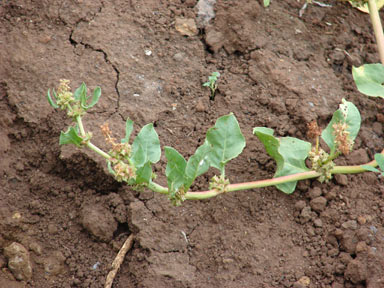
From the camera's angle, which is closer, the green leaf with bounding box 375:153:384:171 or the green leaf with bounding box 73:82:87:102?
the green leaf with bounding box 73:82:87:102

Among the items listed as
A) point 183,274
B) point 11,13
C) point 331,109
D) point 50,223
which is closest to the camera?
point 183,274

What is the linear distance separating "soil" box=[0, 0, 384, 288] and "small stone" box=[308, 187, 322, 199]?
12 millimetres

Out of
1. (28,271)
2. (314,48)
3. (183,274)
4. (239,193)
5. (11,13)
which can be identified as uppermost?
(314,48)

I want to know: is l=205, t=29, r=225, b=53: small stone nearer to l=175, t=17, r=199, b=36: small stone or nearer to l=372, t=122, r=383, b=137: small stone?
l=175, t=17, r=199, b=36: small stone

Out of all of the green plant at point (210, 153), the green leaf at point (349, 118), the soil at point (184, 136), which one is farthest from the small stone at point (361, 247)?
the green leaf at point (349, 118)

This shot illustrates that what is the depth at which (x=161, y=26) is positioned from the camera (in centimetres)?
323

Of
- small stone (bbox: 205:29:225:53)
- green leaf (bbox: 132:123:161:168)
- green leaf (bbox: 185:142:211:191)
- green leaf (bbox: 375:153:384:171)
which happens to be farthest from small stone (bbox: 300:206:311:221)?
small stone (bbox: 205:29:225:53)

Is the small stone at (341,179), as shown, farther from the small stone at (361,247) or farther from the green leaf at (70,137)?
the green leaf at (70,137)

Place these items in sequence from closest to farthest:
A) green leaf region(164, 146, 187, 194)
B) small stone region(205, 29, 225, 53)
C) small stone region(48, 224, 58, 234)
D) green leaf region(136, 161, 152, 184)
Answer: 1. green leaf region(136, 161, 152, 184)
2. green leaf region(164, 146, 187, 194)
3. small stone region(48, 224, 58, 234)
4. small stone region(205, 29, 225, 53)

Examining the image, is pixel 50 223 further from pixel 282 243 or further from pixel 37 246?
pixel 282 243

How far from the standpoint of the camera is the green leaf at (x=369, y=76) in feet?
8.91

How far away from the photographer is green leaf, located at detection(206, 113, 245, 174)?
2525 mm

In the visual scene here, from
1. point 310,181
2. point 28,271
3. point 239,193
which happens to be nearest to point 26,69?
point 28,271

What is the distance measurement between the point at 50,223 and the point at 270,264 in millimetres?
1209
